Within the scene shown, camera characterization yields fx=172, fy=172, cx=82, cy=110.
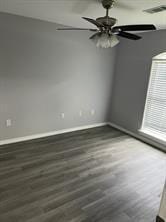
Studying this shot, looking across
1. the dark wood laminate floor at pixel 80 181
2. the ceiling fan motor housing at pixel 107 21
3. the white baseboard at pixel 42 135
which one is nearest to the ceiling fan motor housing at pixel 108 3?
the ceiling fan motor housing at pixel 107 21

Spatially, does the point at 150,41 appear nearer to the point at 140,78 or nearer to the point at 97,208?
the point at 140,78

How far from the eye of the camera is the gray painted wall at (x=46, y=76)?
3.26 m

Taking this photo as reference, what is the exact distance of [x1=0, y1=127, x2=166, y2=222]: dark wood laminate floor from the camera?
79.3 inches

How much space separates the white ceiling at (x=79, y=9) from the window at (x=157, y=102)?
894 mm

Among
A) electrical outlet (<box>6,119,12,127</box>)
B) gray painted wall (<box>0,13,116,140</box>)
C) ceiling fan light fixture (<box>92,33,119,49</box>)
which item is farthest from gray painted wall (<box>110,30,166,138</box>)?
electrical outlet (<box>6,119,12,127</box>)

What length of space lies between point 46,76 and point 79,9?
61.6 inches

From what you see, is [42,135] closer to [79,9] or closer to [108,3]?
[79,9]

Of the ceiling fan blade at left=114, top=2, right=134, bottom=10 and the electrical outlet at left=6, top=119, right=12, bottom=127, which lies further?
the electrical outlet at left=6, top=119, right=12, bottom=127

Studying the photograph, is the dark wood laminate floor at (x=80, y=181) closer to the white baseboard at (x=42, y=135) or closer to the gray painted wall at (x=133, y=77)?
the white baseboard at (x=42, y=135)

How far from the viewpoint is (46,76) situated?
3.73 meters

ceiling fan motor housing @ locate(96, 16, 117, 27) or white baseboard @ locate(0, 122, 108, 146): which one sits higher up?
ceiling fan motor housing @ locate(96, 16, 117, 27)

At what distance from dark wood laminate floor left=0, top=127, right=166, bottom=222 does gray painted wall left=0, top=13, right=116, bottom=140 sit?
1.81 feet

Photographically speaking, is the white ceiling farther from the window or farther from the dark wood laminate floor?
the dark wood laminate floor

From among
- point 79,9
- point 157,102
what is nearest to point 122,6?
point 79,9
